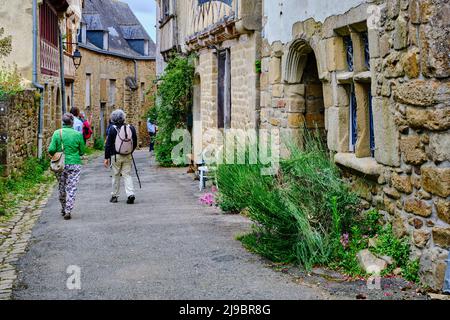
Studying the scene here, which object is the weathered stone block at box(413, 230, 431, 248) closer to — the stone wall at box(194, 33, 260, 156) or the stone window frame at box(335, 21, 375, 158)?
the stone window frame at box(335, 21, 375, 158)

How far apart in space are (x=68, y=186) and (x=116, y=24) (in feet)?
105

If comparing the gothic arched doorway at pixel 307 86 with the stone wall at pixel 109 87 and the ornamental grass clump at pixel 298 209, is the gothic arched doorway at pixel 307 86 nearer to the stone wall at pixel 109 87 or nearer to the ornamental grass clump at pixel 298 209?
the ornamental grass clump at pixel 298 209

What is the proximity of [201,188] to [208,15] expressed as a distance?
3.62 m

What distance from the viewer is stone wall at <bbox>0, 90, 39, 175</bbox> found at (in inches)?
496

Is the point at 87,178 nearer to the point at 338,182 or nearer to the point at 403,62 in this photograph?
the point at 338,182

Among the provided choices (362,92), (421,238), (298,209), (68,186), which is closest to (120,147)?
(68,186)

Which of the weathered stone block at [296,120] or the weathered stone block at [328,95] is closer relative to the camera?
the weathered stone block at [328,95]

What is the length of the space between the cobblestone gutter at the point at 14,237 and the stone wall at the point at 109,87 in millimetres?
18187

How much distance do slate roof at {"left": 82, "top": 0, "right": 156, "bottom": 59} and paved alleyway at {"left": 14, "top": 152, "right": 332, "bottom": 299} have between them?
2519 centimetres

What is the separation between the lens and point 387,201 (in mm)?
6273

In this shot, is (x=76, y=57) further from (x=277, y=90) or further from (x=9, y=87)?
(x=277, y=90)

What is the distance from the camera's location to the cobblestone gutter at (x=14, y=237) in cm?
610

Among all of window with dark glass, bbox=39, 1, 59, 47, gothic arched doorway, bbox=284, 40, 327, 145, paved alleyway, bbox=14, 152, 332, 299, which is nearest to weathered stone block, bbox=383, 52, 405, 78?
paved alleyway, bbox=14, 152, 332, 299

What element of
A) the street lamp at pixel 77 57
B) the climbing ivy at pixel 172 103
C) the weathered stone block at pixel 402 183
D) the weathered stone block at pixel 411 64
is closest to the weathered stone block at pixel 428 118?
the weathered stone block at pixel 411 64
